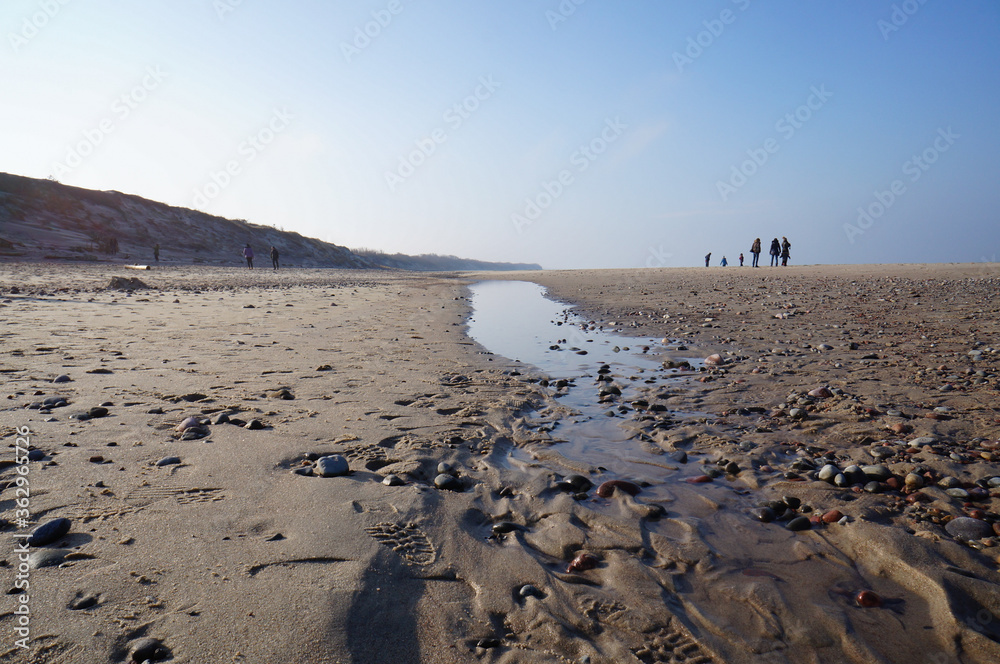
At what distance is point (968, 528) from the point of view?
290 centimetres

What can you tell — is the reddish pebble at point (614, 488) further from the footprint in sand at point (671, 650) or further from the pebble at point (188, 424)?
the pebble at point (188, 424)

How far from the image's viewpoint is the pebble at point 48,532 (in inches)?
95.3

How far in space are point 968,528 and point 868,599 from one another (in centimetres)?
107

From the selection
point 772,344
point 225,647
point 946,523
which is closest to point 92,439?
point 225,647

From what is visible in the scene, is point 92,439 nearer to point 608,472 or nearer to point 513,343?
point 608,472

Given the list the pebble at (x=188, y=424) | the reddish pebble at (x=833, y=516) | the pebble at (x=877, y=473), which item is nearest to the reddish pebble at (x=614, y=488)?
the reddish pebble at (x=833, y=516)

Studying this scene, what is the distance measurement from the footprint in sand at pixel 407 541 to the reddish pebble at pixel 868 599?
6.79 feet

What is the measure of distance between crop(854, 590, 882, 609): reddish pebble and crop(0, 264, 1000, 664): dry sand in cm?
3

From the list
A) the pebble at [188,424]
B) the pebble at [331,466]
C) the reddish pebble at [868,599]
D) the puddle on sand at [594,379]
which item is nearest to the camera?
the reddish pebble at [868,599]

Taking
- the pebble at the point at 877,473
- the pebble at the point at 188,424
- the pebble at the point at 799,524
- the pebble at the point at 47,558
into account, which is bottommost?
the pebble at the point at 799,524

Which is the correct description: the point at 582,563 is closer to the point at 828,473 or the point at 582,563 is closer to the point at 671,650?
the point at 671,650

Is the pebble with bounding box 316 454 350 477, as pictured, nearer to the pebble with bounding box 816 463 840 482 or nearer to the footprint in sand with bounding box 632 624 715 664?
the footprint in sand with bounding box 632 624 715 664

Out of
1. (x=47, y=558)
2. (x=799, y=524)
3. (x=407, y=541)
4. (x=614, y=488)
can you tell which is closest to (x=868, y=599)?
(x=799, y=524)

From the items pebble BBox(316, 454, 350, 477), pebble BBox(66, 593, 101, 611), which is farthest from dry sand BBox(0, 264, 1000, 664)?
pebble BBox(316, 454, 350, 477)
